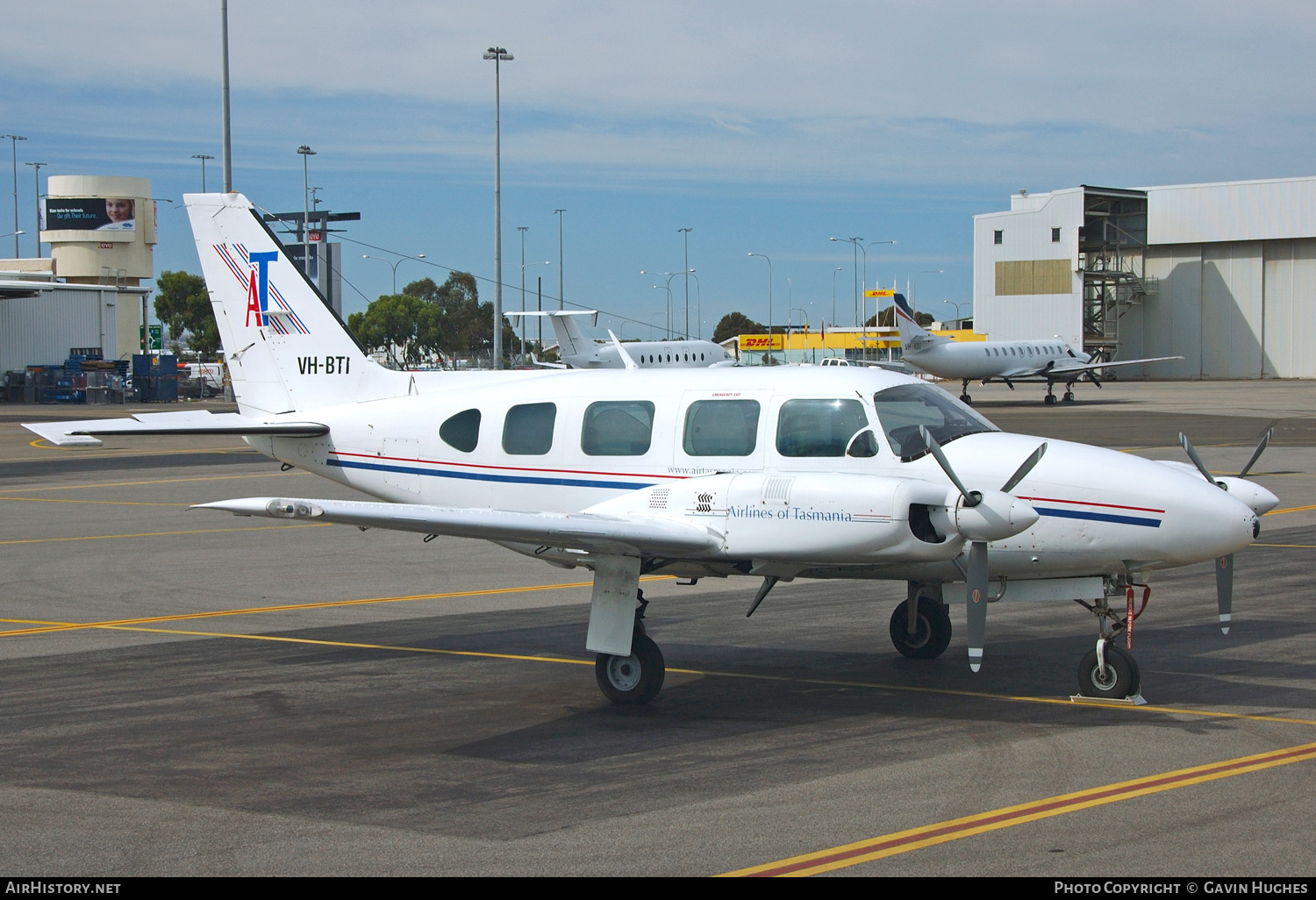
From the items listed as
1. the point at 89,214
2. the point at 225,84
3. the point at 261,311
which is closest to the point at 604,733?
the point at 261,311

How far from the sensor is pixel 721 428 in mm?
10047

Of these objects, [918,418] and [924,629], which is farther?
[924,629]

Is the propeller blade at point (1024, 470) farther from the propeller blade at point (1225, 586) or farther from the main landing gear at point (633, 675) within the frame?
the main landing gear at point (633, 675)

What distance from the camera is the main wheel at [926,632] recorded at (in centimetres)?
1091

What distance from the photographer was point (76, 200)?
382 feet

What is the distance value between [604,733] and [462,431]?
145 inches

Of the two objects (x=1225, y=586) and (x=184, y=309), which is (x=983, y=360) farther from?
(x=184, y=309)

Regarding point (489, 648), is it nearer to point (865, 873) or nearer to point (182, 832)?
point (182, 832)

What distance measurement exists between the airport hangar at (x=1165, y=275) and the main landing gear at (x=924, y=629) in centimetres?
8902

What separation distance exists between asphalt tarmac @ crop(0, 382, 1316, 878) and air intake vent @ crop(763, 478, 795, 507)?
64.3 inches

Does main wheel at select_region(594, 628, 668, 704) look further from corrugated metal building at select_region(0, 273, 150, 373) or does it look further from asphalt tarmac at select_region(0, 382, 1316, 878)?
corrugated metal building at select_region(0, 273, 150, 373)

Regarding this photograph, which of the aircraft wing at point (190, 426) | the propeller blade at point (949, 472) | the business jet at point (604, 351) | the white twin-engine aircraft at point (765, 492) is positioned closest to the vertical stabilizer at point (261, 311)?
the aircraft wing at point (190, 426)
